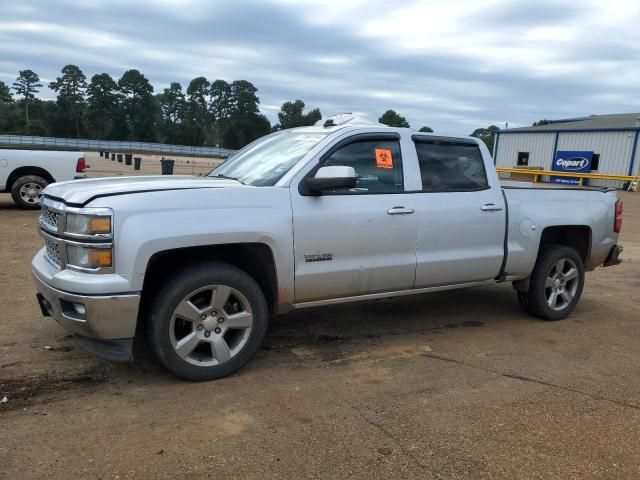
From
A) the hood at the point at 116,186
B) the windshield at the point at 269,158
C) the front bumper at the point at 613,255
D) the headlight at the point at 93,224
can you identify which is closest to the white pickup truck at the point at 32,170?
the windshield at the point at 269,158

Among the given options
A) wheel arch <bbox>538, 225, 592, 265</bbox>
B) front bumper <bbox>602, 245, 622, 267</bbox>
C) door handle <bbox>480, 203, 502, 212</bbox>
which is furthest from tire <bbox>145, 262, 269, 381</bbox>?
front bumper <bbox>602, 245, 622, 267</bbox>

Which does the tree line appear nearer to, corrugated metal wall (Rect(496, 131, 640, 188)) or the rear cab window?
corrugated metal wall (Rect(496, 131, 640, 188))

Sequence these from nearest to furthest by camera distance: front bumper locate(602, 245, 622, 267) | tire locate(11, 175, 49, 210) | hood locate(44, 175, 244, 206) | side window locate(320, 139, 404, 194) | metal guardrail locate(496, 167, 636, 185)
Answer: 1. hood locate(44, 175, 244, 206)
2. side window locate(320, 139, 404, 194)
3. front bumper locate(602, 245, 622, 267)
4. tire locate(11, 175, 49, 210)
5. metal guardrail locate(496, 167, 636, 185)

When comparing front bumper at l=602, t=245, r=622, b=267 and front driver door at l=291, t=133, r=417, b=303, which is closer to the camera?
front driver door at l=291, t=133, r=417, b=303

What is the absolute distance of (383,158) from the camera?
4.70 m

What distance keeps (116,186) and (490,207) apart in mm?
3297

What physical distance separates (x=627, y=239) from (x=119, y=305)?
12168 millimetres

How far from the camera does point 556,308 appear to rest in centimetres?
579

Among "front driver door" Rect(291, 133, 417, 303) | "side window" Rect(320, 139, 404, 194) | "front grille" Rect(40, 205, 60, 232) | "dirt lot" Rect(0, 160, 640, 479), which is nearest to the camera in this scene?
"dirt lot" Rect(0, 160, 640, 479)

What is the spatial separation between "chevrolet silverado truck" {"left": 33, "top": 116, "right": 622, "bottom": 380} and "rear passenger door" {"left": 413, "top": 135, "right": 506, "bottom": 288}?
14mm

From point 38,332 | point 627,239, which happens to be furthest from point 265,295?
point 627,239

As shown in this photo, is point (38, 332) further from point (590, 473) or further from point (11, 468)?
point (590, 473)

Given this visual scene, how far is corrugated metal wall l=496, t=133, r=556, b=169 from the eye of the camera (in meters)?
40.6

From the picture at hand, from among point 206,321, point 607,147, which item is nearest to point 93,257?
point 206,321
